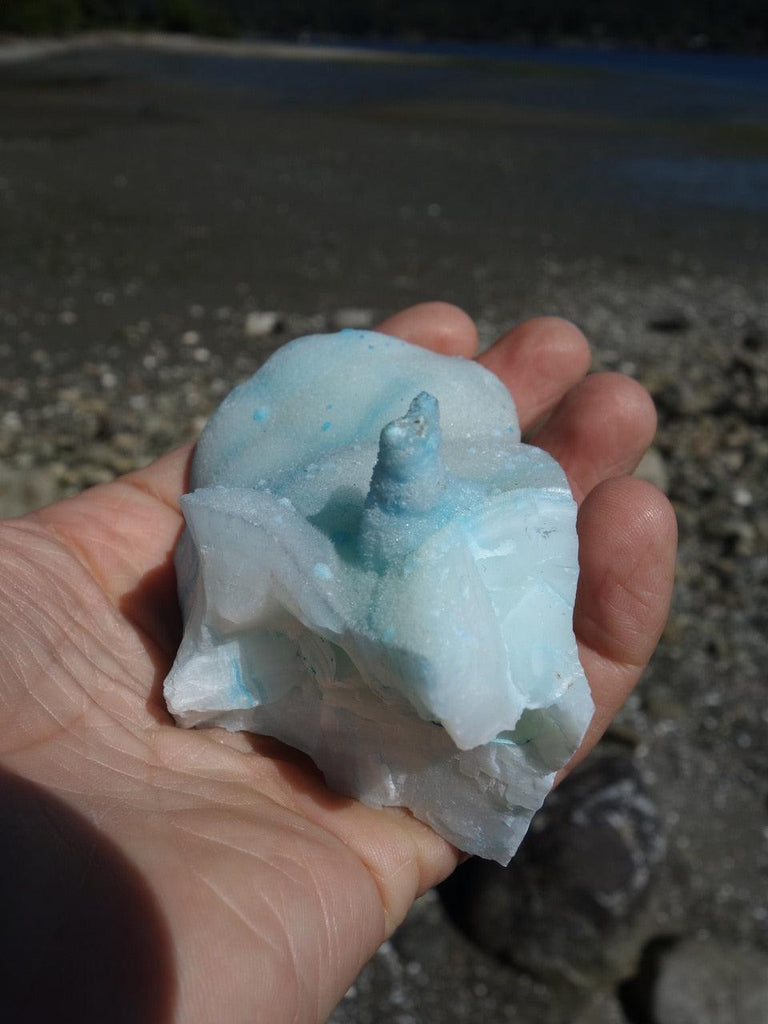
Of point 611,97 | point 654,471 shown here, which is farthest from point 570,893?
point 611,97

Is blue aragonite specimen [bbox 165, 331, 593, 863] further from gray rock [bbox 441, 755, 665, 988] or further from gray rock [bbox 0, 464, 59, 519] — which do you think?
gray rock [bbox 0, 464, 59, 519]

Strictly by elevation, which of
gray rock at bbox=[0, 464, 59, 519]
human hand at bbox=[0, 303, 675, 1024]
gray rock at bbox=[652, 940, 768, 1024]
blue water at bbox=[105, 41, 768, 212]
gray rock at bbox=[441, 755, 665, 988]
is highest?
blue water at bbox=[105, 41, 768, 212]

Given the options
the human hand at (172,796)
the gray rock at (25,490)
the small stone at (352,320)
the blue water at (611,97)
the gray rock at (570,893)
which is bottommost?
the gray rock at (570,893)

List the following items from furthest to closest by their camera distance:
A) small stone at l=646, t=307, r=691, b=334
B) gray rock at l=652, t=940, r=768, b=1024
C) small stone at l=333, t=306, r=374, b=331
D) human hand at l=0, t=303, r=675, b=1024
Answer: small stone at l=646, t=307, r=691, b=334
small stone at l=333, t=306, r=374, b=331
gray rock at l=652, t=940, r=768, b=1024
human hand at l=0, t=303, r=675, b=1024

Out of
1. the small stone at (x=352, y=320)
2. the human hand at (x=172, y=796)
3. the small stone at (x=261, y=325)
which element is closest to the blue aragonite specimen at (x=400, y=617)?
the human hand at (x=172, y=796)

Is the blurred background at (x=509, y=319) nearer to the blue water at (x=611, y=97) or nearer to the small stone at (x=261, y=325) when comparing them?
the small stone at (x=261, y=325)

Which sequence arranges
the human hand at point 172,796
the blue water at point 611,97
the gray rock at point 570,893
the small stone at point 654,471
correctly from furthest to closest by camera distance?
the blue water at point 611,97
the small stone at point 654,471
the gray rock at point 570,893
the human hand at point 172,796

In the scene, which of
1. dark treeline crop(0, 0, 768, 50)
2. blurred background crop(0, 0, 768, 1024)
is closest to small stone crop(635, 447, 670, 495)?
blurred background crop(0, 0, 768, 1024)

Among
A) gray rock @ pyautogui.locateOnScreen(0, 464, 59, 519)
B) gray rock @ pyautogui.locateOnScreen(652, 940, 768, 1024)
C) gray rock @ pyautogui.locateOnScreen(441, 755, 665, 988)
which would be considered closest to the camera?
gray rock @ pyautogui.locateOnScreen(652, 940, 768, 1024)
